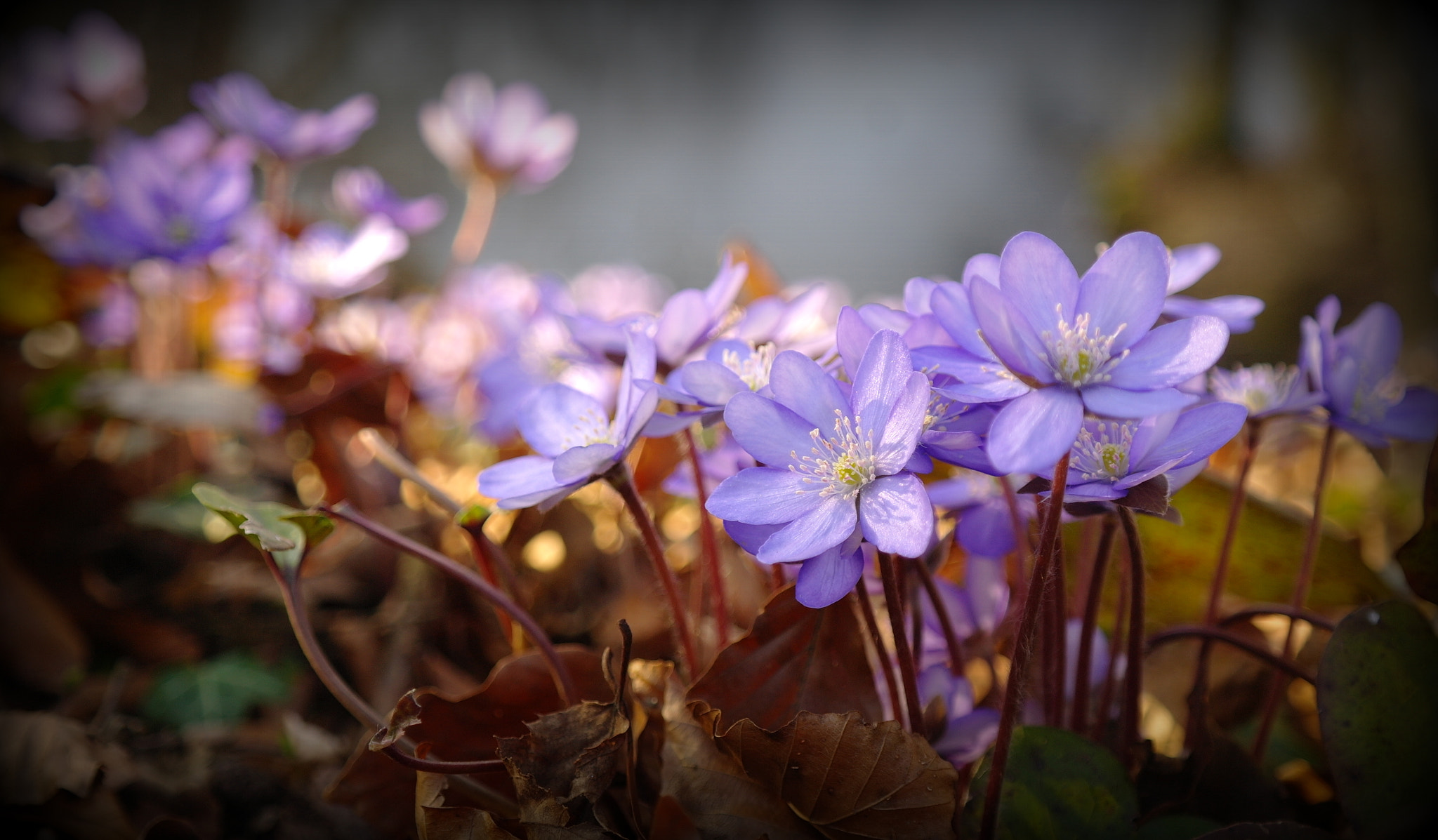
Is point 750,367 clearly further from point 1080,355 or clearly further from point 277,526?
point 277,526

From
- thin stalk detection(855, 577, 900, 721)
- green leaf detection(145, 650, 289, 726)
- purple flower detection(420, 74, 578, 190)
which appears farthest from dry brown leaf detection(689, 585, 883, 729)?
purple flower detection(420, 74, 578, 190)

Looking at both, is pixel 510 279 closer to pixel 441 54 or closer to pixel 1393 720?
pixel 1393 720

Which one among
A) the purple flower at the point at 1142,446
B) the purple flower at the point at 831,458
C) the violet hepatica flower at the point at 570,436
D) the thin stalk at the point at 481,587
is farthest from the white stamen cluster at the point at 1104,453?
the thin stalk at the point at 481,587

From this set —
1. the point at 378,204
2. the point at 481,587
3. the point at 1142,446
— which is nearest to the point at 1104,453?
the point at 1142,446

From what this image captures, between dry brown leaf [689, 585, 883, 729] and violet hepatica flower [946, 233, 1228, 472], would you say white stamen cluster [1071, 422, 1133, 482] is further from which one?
dry brown leaf [689, 585, 883, 729]

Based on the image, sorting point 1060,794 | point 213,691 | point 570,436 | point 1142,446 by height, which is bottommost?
point 213,691

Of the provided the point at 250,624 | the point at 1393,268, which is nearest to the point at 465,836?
the point at 250,624

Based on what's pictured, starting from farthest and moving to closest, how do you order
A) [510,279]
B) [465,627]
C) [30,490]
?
[510,279], [30,490], [465,627]
